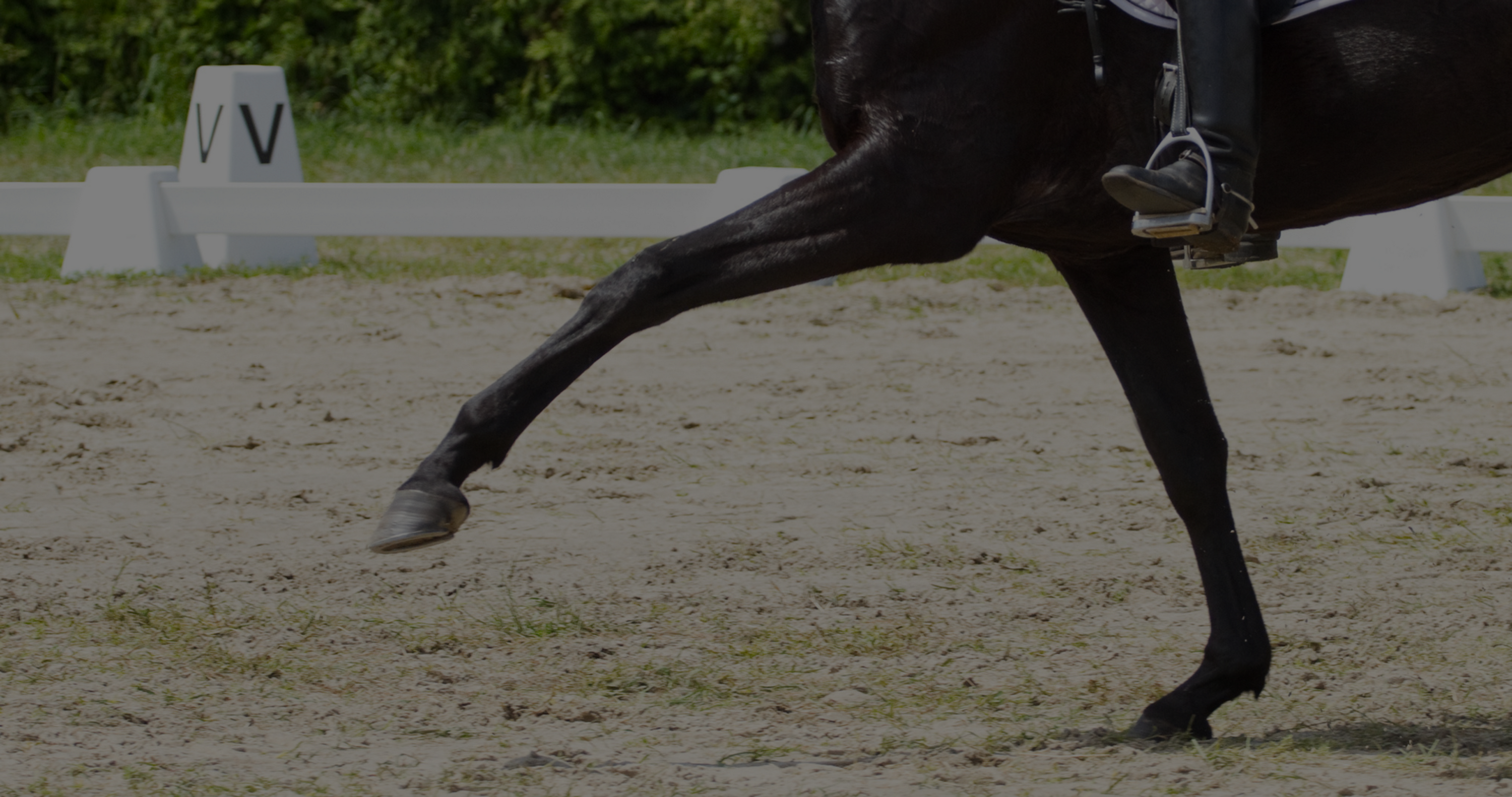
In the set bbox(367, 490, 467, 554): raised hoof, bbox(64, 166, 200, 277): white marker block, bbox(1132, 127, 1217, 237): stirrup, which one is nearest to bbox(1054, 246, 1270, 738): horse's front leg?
bbox(1132, 127, 1217, 237): stirrup

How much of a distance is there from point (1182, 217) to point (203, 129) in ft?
28.0

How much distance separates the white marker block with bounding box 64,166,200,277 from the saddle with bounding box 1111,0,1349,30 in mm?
7309

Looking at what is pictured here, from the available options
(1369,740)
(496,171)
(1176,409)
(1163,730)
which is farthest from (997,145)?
(496,171)

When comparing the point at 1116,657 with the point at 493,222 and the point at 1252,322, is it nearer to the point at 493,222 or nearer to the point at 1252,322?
the point at 1252,322

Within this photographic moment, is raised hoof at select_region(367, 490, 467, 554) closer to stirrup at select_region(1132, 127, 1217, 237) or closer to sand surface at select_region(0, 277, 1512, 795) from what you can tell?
sand surface at select_region(0, 277, 1512, 795)

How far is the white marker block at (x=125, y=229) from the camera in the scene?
927 centimetres

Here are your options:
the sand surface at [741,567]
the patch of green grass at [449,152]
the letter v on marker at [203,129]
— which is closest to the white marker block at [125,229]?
the letter v on marker at [203,129]

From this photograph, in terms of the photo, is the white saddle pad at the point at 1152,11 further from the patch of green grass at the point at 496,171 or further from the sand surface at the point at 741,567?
the patch of green grass at the point at 496,171

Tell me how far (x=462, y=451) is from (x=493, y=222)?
21.3ft

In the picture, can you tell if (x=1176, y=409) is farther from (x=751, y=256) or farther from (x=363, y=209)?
(x=363, y=209)

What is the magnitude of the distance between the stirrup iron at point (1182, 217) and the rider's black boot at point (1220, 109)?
0.5 inches

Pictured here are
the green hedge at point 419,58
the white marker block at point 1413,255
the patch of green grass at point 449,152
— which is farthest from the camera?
the green hedge at point 419,58

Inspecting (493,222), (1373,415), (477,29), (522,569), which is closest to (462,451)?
(522,569)

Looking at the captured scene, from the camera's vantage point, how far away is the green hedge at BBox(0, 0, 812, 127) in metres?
17.0
